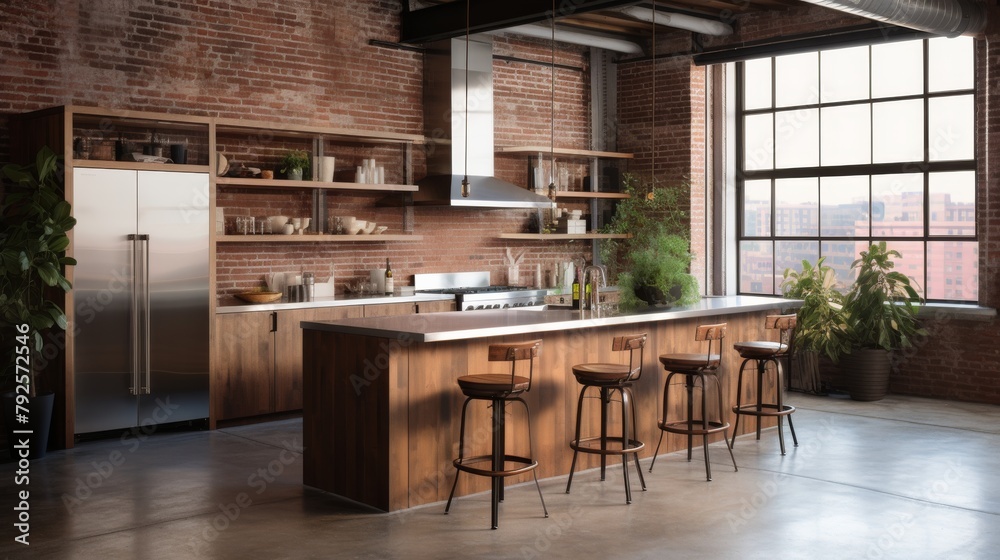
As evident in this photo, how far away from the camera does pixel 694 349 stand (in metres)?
7.52

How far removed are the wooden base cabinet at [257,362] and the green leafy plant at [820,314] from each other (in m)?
4.67

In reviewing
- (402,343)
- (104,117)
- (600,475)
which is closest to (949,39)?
(600,475)

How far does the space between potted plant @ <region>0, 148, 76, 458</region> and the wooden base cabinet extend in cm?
135

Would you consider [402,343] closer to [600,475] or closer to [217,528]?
[217,528]

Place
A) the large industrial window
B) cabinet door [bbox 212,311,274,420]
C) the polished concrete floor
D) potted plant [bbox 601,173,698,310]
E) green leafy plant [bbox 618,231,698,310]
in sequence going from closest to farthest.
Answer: the polished concrete floor → green leafy plant [bbox 618,231,698,310] → cabinet door [bbox 212,311,274,420] → the large industrial window → potted plant [bbox 601,173,698,310]

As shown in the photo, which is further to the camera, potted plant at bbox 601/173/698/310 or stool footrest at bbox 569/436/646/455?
potted plant at bbox 601/173/698/310

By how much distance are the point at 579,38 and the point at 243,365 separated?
5108 mm

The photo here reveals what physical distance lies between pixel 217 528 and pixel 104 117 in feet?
12.5

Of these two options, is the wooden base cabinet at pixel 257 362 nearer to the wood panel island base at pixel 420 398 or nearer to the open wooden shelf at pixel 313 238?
the open wooden shelf at pixel 313 238

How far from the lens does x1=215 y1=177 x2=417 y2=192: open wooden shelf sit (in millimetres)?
8164

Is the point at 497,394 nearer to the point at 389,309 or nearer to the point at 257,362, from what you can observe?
the point at 257,362

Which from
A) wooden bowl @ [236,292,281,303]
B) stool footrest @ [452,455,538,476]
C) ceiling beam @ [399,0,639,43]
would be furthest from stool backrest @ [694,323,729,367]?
wooden bowl @ [236,292,281,303]

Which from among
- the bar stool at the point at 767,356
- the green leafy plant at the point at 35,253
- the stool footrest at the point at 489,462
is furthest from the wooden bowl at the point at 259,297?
the bar stool at the point at 767,356

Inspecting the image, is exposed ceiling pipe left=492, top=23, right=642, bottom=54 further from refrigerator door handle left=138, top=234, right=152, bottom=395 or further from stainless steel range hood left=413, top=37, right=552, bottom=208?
refrigerator door handle left=138, top=234, right=152, bottom=395
